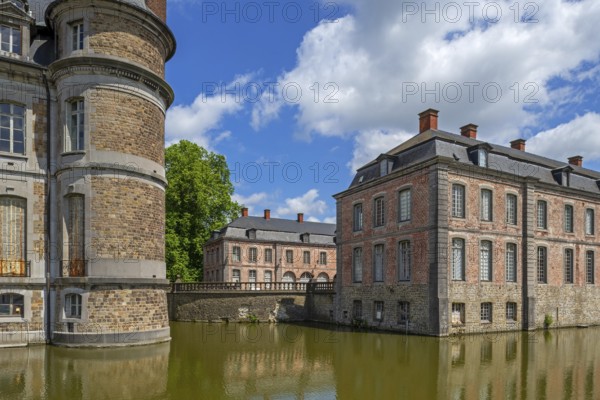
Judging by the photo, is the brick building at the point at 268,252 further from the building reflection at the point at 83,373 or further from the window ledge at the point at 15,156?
the building reflection at the point at 83,373

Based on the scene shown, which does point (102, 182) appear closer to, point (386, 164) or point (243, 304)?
→ point (243, 304)

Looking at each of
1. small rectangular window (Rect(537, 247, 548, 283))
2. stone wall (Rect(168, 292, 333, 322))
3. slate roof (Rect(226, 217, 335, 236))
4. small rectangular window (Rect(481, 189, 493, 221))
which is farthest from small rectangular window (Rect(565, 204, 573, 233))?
slate roof (Rect(226, 217, 335, 236))

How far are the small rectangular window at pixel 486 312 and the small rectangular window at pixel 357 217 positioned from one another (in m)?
6.53

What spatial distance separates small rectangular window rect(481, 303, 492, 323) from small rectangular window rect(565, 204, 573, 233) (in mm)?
6879

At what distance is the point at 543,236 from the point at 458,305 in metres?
6.48

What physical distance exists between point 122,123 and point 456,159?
12.6 metres

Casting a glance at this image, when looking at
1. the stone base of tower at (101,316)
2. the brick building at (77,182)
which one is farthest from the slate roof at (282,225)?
the stone base of tower at (101,316)

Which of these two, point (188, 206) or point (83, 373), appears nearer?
point (83, 373)

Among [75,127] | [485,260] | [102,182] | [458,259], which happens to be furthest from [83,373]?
[485,260]

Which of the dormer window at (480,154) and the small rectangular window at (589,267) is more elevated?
the dormer window at (480,154)

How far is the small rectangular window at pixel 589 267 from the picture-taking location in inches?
928

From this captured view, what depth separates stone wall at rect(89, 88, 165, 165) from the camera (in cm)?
1445

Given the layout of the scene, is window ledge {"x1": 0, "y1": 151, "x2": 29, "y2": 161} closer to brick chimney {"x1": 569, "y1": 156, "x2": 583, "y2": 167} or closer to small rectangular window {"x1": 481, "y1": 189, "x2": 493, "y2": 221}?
small rectangular window {"x1": 481, "y1": 189, "x2": 493, "y2": 221}

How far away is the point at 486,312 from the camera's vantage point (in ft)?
63.6
